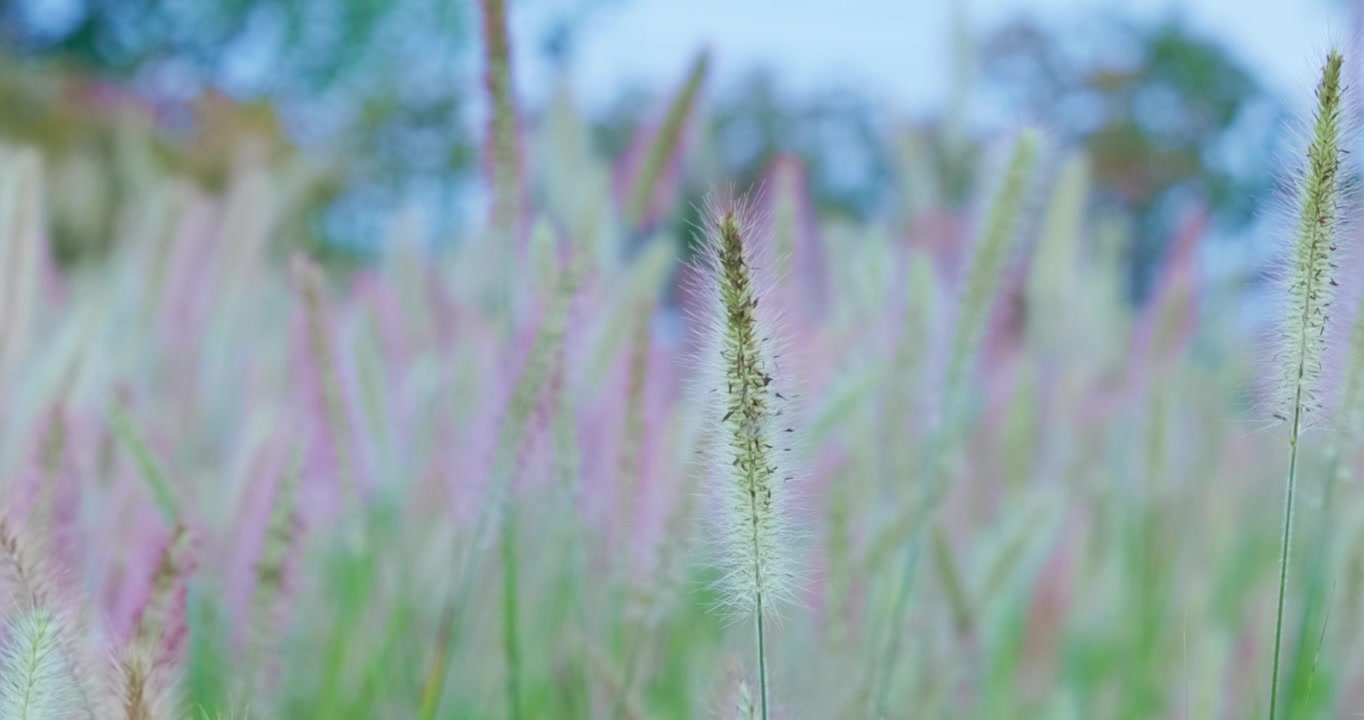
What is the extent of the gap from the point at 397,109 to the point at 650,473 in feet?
26.4

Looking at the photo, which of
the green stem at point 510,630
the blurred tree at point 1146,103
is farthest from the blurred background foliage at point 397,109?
the green stem at point 510,630

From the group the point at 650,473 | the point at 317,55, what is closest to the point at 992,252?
the point at 650,473

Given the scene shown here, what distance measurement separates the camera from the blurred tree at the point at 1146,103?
919cm

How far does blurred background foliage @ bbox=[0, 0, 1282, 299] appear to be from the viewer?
4.97 m

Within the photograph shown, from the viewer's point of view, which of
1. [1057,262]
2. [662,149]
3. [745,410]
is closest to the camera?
[745,410]

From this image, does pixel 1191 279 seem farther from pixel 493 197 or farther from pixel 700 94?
pixel 493 197

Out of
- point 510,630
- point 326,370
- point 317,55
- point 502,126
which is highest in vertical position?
point 317,55

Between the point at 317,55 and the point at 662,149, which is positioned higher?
the point at 317,55

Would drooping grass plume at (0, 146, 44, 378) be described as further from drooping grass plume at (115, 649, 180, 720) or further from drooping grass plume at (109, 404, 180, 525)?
drooping grass plume at (115, 649, 180, 720)

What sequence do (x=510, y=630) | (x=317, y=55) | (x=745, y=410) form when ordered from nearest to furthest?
(x=745, y=410) → (x=510, y=630) → (x=317, y=55)

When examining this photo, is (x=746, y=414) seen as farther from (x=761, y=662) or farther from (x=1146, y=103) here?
(x=1146, y=103)

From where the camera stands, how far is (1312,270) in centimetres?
38

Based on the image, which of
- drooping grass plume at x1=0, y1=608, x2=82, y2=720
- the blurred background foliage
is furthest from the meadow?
the blurred background foliage

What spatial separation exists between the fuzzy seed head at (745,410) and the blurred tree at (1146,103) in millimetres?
8468
